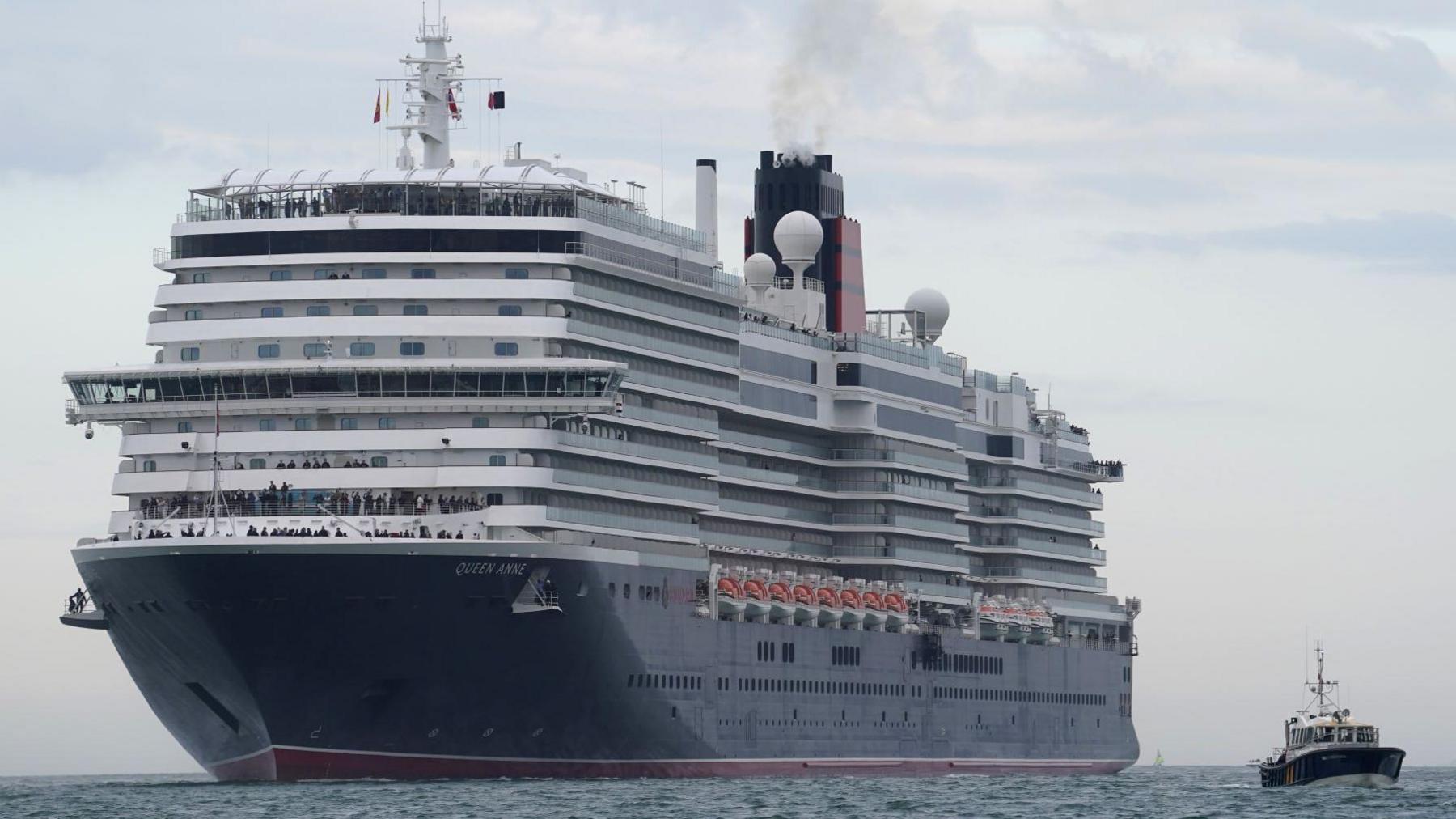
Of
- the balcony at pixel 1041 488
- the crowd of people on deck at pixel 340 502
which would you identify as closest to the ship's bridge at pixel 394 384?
the crowd of people on deck at pixel 340 502

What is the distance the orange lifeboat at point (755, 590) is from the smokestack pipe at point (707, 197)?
17.8 meters

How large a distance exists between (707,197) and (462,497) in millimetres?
29847

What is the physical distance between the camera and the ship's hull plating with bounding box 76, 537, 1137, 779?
8344cm

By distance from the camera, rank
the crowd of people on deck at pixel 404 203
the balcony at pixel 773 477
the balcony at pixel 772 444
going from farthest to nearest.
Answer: the balcony at pixel 772 444 < the balcony at pixel 773 477 < the crowd of people on deck at pixel 404 203

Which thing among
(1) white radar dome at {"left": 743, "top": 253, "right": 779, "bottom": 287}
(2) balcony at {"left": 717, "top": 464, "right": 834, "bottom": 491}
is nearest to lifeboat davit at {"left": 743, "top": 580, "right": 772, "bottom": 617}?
(2) balcony at {"left": 717, "top": 464, "right": 834, "bottom": 491}

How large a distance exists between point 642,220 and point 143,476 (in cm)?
1984

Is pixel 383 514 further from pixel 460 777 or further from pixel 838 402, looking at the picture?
pixel 838 402

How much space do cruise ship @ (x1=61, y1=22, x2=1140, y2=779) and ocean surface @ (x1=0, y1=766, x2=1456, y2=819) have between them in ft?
8.13

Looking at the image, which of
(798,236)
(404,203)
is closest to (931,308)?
(798,236)

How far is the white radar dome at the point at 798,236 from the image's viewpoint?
11956 cm

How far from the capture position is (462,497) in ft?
290

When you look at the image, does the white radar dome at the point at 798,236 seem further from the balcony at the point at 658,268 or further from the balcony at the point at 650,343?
the balcony at the point at 650,343

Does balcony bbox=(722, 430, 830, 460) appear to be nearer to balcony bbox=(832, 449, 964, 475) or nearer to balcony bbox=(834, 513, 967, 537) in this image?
balcony bbox=(832, 449, 964, 475)

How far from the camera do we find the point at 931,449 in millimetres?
120875
